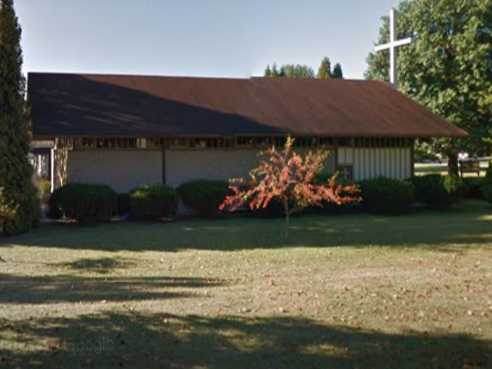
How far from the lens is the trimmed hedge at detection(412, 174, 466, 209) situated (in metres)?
21.7

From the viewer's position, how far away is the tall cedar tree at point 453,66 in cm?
2931

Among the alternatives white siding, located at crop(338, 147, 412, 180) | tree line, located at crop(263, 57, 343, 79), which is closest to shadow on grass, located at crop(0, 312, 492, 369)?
white siding, located at crop(338, 147, 412, 180)

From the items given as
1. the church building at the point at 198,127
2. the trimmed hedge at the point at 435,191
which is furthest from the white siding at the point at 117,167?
the trimmed hedge at the point at 435,191

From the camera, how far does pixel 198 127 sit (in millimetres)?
20391

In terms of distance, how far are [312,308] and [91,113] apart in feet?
47.6

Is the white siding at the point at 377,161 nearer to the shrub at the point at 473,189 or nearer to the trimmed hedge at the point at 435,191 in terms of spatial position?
the trimmed hedge at the point at 435,191

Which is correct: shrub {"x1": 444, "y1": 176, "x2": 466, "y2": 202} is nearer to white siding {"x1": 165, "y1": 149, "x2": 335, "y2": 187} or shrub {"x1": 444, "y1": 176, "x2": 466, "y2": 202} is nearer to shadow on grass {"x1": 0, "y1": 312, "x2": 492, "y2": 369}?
white siding {"x1": 165, "y1": 149, "x2": 335, "y2": 187}

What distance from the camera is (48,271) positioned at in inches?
420

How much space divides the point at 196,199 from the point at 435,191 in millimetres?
9270

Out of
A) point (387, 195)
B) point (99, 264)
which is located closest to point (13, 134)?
point (99, 264)

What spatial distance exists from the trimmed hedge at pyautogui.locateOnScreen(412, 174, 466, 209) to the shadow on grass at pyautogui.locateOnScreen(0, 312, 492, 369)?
16.0 metres

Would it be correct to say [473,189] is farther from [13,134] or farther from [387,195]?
[13,134]

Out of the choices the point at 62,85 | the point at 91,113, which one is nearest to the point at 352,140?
the point at 91,113

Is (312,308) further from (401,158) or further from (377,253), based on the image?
(401,158)
